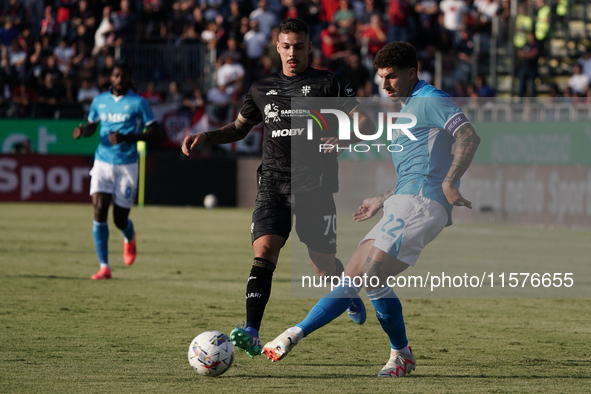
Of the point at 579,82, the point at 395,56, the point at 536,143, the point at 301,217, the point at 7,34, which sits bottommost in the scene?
the point at 536,143

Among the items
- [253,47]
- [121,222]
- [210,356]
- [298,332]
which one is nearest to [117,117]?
[121,222]

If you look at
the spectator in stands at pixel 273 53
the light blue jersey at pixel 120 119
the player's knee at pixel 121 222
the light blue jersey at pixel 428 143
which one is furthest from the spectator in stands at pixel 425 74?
the light blue jersey at pixel 428 143

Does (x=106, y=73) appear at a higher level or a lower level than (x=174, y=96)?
higher

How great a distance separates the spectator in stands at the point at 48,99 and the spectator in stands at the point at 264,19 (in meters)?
5.43

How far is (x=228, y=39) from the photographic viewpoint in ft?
73.5

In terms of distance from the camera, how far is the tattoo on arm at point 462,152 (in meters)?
5.14

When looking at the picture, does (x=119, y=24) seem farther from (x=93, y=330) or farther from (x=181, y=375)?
(x=181, y=375)

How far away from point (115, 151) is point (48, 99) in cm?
→ 1156

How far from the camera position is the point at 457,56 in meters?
21.2

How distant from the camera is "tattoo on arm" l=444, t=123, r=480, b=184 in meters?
5.14

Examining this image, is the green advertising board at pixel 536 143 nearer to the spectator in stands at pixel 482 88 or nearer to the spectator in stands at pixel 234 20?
the spectator in stands at pixel 482 88

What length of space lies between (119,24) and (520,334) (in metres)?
17.6

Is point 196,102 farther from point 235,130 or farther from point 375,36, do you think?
point 235,130

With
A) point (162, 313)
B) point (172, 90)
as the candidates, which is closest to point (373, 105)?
point (172, 90)
